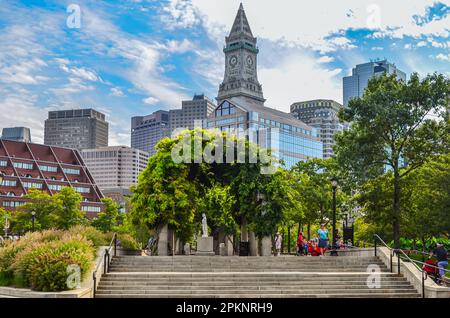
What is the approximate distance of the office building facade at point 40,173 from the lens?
126000 millimetres

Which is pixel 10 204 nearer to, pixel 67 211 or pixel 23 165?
pixel 23 165

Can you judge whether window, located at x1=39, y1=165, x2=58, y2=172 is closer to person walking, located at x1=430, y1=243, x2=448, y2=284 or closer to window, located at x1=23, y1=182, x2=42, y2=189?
window, located at x1=23, y1=182, x2=42, y2=189

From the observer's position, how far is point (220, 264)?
27.7 meters

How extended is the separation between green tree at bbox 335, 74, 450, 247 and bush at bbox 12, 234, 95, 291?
2219 centimetres

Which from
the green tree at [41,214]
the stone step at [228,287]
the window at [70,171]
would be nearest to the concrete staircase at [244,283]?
the stone step at [228,287]

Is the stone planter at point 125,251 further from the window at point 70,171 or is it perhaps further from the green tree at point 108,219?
the window at point 70,171

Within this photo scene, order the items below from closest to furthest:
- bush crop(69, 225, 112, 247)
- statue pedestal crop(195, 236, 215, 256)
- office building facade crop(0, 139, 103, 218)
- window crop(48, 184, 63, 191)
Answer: bush crop(69, 225, 112, 247)
statue pedestal crop(195, 236, 215, 256)
office building facade crop(0, 139, 103, 218)
window crop(48, 184, 63, 191)

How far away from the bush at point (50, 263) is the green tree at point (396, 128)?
22.2m

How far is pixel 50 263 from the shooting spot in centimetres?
2145

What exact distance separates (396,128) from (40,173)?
107263 mm

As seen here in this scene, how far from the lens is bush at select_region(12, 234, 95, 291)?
21.0 metres

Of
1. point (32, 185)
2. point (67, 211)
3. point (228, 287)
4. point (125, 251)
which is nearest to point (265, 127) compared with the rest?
point (32, 185)

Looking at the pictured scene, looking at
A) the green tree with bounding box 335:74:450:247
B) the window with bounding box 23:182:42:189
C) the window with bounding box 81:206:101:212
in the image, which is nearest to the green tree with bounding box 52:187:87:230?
the window with bounding box 23:182:42:189

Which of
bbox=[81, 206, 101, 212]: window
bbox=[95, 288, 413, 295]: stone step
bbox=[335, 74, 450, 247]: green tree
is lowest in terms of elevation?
bbox=[95, 288, 413, 295]: stone step
